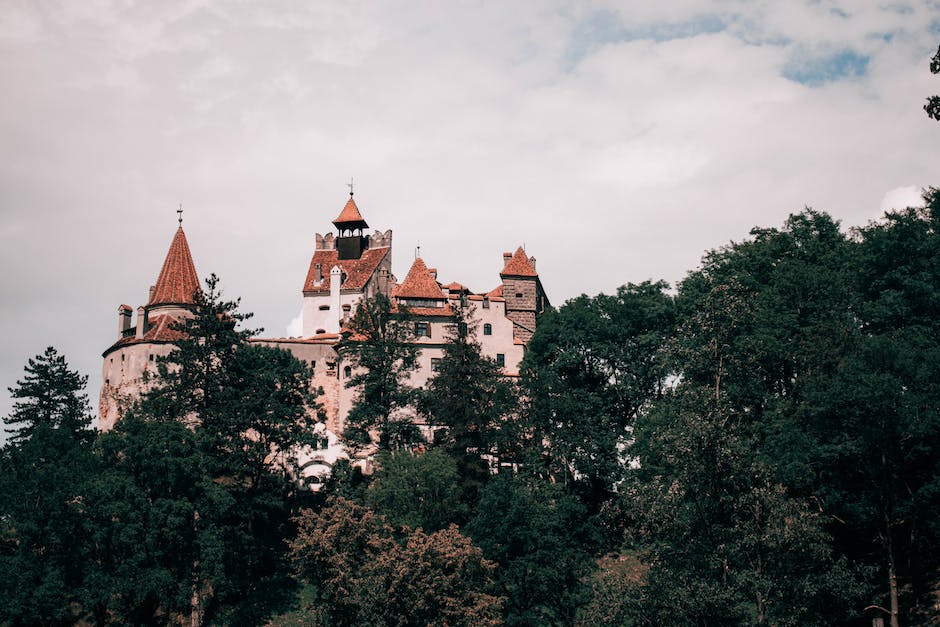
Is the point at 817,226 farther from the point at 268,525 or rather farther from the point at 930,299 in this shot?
the point at 268,525

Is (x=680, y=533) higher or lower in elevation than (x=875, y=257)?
lower

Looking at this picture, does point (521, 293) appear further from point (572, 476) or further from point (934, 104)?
point (934, 104)

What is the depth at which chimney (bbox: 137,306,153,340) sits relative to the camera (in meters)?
74.1

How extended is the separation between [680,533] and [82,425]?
53.1m

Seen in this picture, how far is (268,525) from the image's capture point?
61562 millimetres

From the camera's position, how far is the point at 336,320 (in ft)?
263

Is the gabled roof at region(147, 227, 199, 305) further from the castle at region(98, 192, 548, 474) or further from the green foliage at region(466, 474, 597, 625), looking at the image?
the green foliage at region(466, 474, 597, 625)

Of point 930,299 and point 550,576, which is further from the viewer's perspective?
point 930,299

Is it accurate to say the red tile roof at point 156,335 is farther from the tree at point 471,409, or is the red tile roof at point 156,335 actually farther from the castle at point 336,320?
the tree at point 471,409

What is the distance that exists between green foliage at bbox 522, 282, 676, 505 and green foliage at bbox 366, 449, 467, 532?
8.28 metres

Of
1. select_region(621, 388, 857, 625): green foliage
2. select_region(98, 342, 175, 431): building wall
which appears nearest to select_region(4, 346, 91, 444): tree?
select_region(98, 342, 175, 431): building wall

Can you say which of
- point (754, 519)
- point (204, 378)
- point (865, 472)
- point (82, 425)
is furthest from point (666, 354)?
point (82, 425)

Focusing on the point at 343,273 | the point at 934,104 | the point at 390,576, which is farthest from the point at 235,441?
the point at 934,104

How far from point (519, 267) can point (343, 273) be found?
1386 cm
